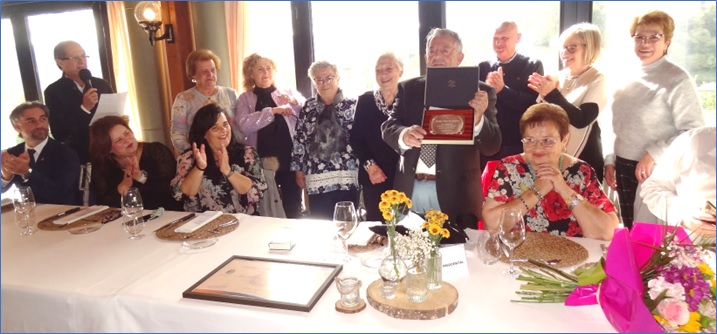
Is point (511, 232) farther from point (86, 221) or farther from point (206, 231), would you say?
point (86, 221)

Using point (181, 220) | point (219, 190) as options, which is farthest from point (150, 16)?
point (181, 220)

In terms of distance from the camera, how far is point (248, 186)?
2.79m

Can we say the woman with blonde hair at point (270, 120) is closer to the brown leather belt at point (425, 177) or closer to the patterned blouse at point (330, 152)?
the patterned blouse at point (330, 152)

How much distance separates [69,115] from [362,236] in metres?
3.05

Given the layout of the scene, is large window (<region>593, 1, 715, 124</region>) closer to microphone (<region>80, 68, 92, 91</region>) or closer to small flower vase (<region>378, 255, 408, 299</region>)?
small flower vase (<region>378, 255, 408, 299</region>)

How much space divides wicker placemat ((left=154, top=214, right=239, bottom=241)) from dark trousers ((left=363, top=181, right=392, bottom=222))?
1.13 metres

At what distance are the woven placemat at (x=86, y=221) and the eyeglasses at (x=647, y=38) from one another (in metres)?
2.91

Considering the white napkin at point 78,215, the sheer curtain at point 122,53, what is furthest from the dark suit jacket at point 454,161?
the sheer curtain at point 122,53

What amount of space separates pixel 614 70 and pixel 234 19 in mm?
3338

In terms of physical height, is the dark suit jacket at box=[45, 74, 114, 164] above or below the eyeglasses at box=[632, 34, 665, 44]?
below

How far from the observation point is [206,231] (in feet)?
7.20

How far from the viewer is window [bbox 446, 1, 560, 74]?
399cm

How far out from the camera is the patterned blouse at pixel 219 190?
9.19 feet

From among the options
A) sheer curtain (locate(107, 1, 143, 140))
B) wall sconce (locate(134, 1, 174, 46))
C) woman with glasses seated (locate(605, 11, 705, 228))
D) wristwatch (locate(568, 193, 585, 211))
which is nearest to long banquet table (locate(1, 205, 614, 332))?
wristwatch (locate(568, 193, 585, 211))
